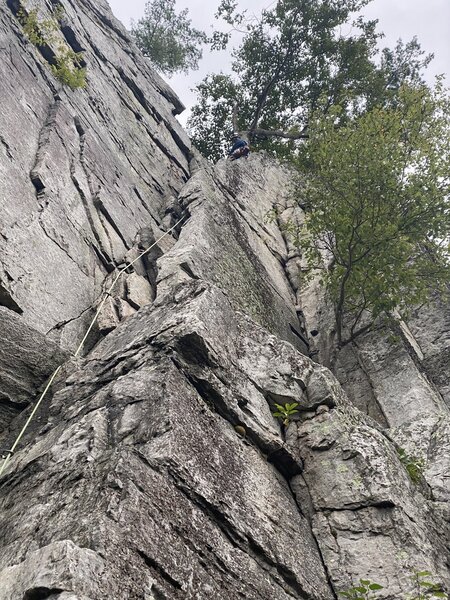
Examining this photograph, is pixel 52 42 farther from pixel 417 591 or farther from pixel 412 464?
pixel 417 591

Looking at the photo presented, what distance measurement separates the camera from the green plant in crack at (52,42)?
14.0 m

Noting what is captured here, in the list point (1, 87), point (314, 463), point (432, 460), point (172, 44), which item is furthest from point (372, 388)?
point (172, 44)

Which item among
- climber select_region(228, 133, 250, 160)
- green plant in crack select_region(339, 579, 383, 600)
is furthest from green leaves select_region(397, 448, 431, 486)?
climber select_region(228, 133, 250, 160)

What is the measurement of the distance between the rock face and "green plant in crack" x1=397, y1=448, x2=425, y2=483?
3.2 inches

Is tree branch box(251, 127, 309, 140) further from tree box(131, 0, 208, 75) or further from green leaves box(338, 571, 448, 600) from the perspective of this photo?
green leaves box(338, 571, 448, 600)

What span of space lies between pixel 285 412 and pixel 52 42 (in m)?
13.0

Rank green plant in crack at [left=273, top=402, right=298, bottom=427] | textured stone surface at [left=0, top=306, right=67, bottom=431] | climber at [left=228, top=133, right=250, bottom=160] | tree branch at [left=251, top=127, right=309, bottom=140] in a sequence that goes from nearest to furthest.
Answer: textured stone surface at [left=0, top=306, right=67, bottom=431] < green plant in crack at [left=273, top=402, right=298, bottom=427] < climber at [left=228, top=133, right=250, bottom=160] < tree branch at [left=251, top=127, right=309, bottom=140]

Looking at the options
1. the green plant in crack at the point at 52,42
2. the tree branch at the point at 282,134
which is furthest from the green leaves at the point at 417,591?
the tree branch at the point at 282,134

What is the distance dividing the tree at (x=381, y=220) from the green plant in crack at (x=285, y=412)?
5.73 m

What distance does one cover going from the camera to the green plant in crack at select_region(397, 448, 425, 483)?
784cm

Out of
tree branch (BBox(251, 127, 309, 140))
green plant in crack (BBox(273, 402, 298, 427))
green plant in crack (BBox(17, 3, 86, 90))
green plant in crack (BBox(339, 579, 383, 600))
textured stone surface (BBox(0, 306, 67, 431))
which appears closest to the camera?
green plant in crack (BBox(339, 579, 383, 600))

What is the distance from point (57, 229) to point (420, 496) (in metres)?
7.50

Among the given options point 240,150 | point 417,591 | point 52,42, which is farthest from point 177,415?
point 240,150

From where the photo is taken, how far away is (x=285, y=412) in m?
7.21
